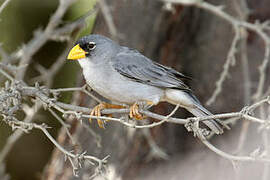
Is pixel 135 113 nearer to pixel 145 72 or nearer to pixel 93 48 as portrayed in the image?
pixel 145 72

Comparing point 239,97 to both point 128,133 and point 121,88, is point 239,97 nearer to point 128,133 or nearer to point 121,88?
point 128,133

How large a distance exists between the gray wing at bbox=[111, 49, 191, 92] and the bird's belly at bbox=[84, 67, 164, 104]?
8cm

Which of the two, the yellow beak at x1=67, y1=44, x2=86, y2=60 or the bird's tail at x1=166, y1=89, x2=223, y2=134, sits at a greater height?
the yellow beak at x1=67, y1=44, x2=86, y2=60

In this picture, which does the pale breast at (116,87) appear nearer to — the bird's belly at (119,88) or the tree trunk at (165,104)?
the bird's belly at (119,88)

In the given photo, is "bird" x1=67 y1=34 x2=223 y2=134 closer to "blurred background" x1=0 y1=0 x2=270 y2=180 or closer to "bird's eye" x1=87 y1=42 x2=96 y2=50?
"bird's eye" x1=87 y1=42 x2=96 y2=50

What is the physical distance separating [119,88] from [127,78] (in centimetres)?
21

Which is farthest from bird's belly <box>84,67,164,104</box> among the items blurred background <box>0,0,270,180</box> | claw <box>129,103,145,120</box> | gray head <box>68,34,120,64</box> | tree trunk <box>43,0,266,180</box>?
tree trunk <box>43,0,266,180</box>

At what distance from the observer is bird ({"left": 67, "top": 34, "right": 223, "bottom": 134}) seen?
4809mm

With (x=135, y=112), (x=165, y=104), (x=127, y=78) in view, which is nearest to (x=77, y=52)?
(x=127, y=78)

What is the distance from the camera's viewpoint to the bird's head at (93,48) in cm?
506

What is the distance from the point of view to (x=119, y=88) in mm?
4789

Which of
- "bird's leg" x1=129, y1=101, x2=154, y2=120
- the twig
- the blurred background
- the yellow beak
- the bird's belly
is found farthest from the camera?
the blurred background

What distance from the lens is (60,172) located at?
611cm

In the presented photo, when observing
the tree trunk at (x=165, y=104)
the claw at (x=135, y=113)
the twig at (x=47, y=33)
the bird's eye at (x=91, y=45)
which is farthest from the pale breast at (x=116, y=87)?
the tree trunk at (x=165, y=104)
